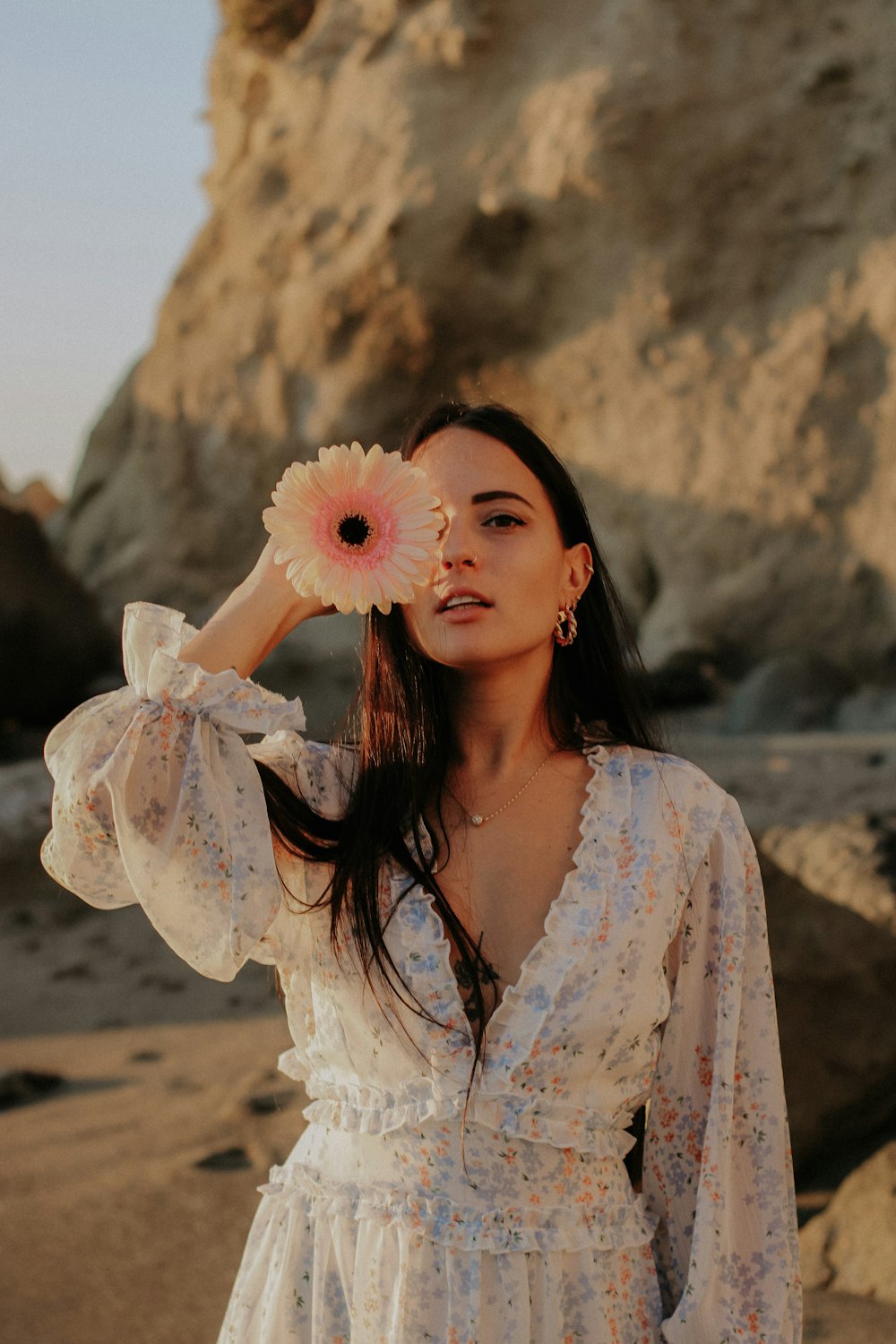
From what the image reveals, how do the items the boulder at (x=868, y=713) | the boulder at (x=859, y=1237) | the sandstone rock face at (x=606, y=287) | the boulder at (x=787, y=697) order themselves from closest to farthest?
the boulder at (x=859, y=1237), the boulder at (x=868, y=713), the boulder at (x=787, y=697), the sandstone rock face at (x=606, y=287)

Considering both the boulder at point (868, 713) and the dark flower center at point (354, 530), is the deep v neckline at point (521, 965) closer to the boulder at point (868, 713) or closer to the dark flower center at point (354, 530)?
the dark flower center at point (354, 530)

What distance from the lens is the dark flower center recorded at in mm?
1608

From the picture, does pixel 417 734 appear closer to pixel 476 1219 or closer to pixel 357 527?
pixel 357 527

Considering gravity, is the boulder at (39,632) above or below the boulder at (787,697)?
above

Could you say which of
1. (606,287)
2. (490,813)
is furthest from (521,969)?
(606,287)

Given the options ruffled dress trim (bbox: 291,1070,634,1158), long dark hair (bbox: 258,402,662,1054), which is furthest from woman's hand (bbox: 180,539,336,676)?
ruffled dress trim (bbox: 291,1070,634,1158)

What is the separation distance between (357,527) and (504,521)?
8.5 inches

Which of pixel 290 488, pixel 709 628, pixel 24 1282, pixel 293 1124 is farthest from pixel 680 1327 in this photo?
pixel 709 628

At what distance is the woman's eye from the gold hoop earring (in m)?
0.17

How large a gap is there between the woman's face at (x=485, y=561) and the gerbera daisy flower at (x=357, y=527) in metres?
0.06

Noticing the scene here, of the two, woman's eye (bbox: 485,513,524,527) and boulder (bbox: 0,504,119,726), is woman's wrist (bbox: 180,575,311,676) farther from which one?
boulder (bbox: 0,504,119,726)

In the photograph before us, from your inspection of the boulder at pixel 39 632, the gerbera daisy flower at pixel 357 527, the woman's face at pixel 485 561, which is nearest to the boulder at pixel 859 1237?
the woman's face at pixel 485 561

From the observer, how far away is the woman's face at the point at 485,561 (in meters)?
1.66

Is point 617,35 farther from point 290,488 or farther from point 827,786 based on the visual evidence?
point 290,488
